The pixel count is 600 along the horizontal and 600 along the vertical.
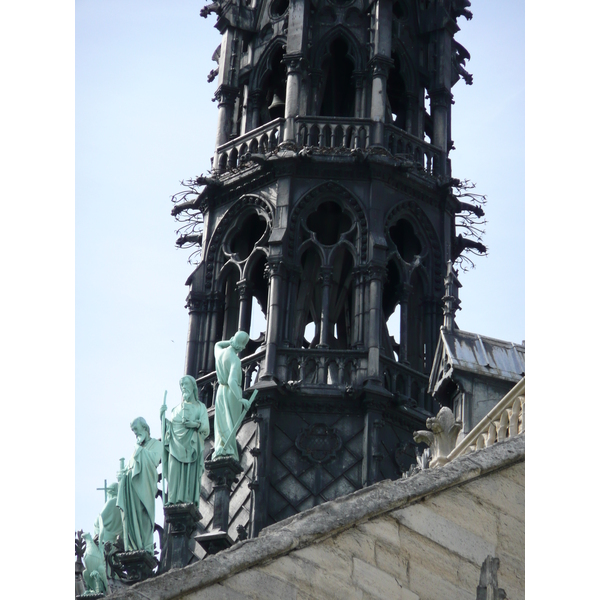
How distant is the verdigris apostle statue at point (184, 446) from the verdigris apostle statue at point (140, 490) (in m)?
0.38

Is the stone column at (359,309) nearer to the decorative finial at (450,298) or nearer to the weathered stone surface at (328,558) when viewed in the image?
the decorative finial at (450,298)

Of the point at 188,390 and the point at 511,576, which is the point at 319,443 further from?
the point at 511,576

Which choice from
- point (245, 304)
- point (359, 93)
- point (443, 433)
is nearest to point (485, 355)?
point (443, 433)

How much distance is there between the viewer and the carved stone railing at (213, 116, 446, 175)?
32812 mm

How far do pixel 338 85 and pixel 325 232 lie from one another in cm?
363

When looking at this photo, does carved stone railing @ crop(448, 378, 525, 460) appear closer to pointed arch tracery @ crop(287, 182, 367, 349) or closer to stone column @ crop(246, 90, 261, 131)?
pointed arch tracery @ crop(287, 182, 367, 349)

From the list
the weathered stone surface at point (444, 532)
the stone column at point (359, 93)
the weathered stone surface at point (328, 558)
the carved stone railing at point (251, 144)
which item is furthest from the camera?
the stone column at point (359, 93)

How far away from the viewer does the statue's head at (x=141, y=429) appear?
26.2m

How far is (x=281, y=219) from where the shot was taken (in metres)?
32.0

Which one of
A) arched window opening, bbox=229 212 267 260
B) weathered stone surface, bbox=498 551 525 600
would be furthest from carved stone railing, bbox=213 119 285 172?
weathered stone surface, bbox=498 551 525 600

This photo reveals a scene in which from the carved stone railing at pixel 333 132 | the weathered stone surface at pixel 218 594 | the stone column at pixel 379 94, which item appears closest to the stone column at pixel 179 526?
the carved stone railing at pixel 333 132
